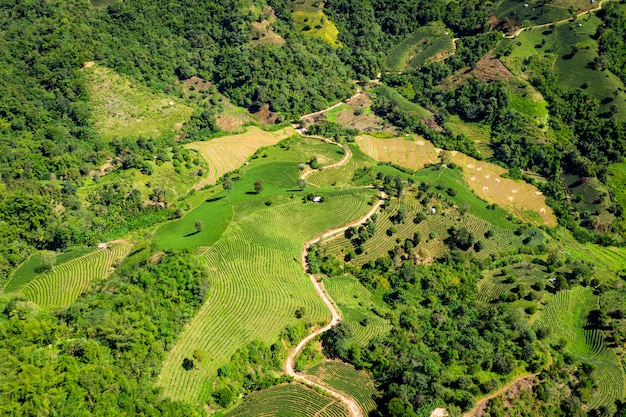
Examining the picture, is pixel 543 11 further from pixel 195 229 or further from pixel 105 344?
pixel 105 344

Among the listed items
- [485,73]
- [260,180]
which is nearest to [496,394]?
[260,180]

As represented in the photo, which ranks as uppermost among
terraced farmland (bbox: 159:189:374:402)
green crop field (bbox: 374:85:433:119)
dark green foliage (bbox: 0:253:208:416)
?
green crop field (bbox: 374:85:433:119)

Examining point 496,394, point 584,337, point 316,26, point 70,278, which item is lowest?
point 584,337

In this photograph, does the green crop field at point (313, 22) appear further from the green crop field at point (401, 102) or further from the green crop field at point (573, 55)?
the green crop field at point (573, 55)

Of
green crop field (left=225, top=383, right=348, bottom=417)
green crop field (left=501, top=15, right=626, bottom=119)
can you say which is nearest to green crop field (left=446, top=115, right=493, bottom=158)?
green crop field (left=501, top=15, right=626, bottom=119)

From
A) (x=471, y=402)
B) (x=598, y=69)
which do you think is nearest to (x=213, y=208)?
(x=471, y=402)

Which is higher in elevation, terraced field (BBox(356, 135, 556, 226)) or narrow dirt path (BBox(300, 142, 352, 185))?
narrow dirt path (BBox(300, 142, 352, 185))

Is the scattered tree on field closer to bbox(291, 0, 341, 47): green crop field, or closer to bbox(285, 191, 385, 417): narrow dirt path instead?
bbox(285, 191, 385, 417): narrow dirt path

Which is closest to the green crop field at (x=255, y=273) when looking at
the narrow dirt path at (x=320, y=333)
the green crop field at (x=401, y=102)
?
the narrow dirt path at (x=320, y=333)
